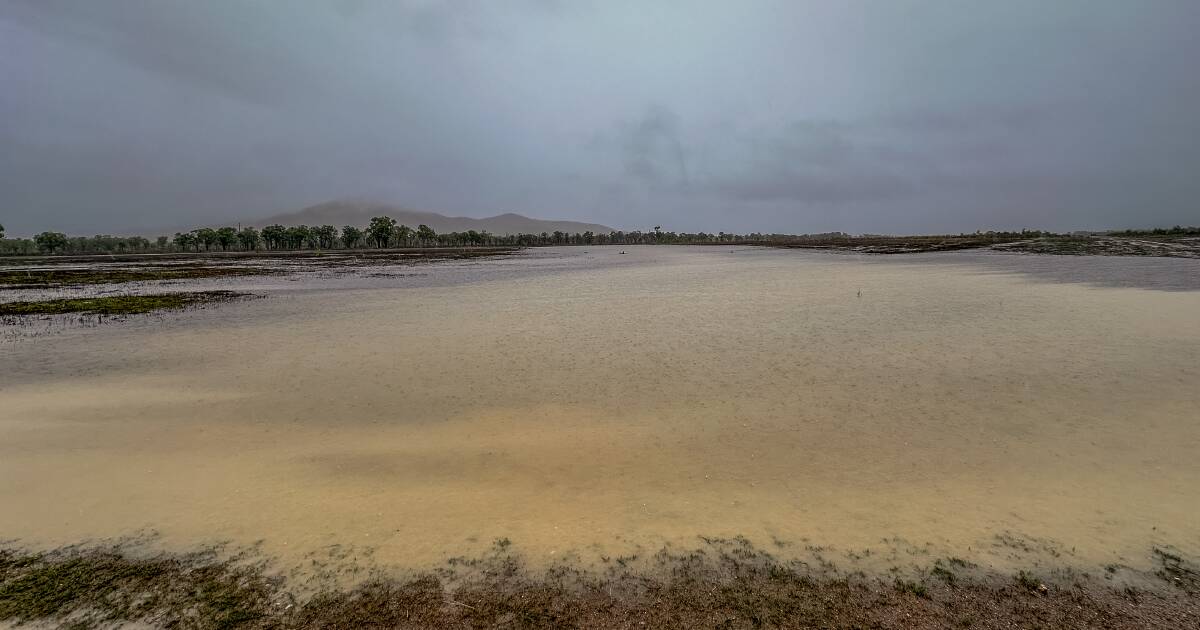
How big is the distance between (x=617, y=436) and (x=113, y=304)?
85.3 feet

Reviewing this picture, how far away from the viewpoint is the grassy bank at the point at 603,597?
12.7 feet

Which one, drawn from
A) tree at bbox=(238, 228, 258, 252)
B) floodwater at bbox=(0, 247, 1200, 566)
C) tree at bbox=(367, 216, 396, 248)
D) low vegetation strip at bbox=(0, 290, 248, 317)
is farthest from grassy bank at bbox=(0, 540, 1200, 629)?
tree at bbox=(238, 228, 258, 252)

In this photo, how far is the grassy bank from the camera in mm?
3885

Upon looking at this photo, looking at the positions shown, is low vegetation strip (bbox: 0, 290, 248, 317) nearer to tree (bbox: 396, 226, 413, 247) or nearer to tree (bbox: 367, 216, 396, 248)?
tree (bbox: 367, 216, 396, 248)

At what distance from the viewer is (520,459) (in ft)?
22.7

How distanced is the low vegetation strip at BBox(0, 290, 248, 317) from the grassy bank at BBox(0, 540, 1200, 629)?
70.0ft

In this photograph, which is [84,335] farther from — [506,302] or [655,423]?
[655,423]

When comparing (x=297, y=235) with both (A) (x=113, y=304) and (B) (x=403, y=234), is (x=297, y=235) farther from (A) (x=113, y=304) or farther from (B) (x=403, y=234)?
(A) (x=113, y=304)

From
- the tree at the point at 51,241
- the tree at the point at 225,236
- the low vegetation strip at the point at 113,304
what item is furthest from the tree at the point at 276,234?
the low vegetation strip at the point at 113,304

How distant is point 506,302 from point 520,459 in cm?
1722

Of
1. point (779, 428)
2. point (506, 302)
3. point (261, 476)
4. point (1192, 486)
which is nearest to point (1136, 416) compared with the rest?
point (1192, 486)

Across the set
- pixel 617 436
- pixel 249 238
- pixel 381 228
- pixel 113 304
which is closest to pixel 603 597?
pixel 617 436

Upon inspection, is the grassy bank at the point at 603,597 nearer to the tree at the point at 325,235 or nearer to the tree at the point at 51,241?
the tree at the point at 325,235

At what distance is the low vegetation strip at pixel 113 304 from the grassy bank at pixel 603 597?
70.0ft
